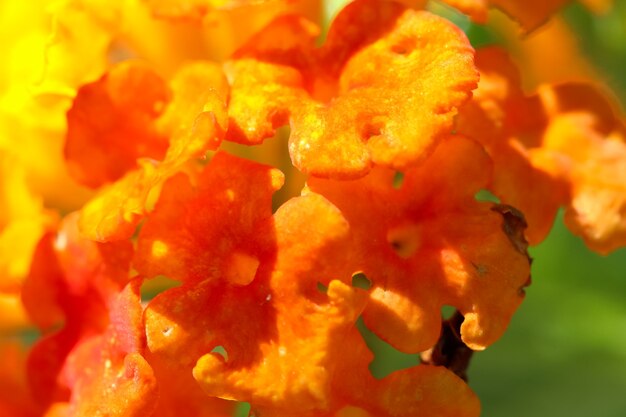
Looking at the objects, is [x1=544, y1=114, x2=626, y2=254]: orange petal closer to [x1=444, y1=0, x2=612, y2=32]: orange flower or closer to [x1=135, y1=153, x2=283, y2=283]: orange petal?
[x1=444, y1=0, x2=612, y2=32]: orange flower

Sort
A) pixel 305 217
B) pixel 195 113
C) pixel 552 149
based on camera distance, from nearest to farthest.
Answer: pixel 305 217 < pixel 195 113 < pixel 552 149

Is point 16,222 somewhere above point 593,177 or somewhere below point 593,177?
below

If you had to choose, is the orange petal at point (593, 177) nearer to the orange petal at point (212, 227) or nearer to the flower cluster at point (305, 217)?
the flower cluster at point (305, 217)

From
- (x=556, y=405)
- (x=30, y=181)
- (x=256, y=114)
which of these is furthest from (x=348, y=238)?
(x=556, y=405)

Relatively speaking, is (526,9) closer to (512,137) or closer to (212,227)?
(512,137)

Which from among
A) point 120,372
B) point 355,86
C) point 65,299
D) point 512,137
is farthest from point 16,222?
Result: point 512,137

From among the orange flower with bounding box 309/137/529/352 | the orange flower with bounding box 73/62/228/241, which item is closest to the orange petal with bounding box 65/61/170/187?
the orange flower with bounding box 73/62/228/241

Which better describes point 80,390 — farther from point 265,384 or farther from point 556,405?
point 556,405

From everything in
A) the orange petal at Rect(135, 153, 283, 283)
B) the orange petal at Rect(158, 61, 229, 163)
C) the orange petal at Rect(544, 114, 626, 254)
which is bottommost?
the orange petal at Rect(544, 114, 626, 254)

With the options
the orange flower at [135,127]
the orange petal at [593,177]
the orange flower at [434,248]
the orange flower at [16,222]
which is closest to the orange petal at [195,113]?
the orange flower at [135,127]
